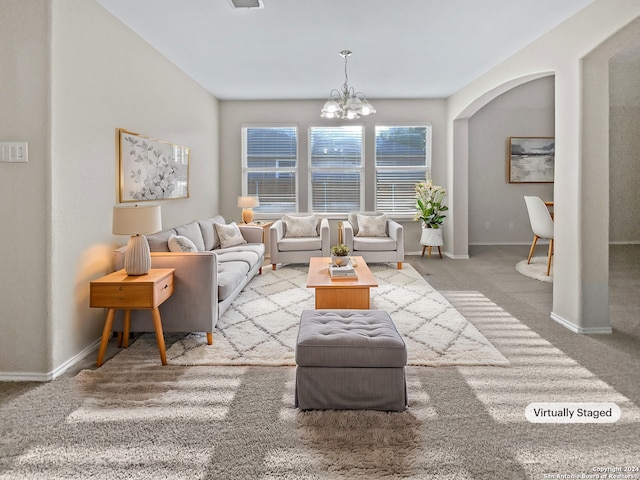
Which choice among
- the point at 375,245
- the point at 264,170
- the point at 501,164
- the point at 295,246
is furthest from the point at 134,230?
the point at 501,164

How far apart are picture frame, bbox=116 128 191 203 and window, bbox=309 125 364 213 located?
2598mm

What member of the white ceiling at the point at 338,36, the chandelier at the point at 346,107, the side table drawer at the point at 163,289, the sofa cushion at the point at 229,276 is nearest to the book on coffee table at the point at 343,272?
the sofa cushion at the point at 229,276

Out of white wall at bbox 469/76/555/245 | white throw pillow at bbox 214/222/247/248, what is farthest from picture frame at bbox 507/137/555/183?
white throw pillow at bbox 214/222/247/248

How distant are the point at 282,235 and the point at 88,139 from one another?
357 cm

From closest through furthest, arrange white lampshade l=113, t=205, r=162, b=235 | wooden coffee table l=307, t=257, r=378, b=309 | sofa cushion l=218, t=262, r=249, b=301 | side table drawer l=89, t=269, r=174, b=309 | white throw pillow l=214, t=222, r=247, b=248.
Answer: side table drawer l=89, t=269, r=174, b=309 → white lampshade l=113, t=205, r=162, b=235 → sofa cushion l=218, t=262, r=249, b=301 → wooden coffee table l=307, t=257, r=378, b=309 → white throw pillow l=214, t=222, r=247, b=248

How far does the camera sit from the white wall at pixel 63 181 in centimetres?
272

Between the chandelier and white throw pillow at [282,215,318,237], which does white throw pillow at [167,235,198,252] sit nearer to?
the chandelier

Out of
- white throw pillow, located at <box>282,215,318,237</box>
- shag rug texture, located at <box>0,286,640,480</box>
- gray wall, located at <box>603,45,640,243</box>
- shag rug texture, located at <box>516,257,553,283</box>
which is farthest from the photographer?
gray wall, located at <box>603,45,640,243</box>

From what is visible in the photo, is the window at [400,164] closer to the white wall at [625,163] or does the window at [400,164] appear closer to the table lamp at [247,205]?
the table lamp at [247,205]

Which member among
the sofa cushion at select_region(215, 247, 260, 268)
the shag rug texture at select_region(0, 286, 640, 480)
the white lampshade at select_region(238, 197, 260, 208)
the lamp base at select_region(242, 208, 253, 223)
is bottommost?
the shag rug texture at select_region(0, 286, 640, 480)

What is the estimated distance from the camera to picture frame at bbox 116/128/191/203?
3.87m

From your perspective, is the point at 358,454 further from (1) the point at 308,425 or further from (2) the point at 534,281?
(2) the point at 534,281

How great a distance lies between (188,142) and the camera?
5758mm

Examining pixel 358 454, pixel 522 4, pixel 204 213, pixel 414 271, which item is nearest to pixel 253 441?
pixel 358 454
